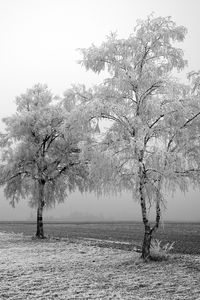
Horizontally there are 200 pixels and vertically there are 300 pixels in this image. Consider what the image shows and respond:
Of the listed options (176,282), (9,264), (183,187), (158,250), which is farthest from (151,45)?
(9,264)

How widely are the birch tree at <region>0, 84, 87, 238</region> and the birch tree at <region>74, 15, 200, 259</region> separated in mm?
11629

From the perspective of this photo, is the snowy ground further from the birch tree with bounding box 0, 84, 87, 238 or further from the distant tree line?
the birch tree with bounding box 0, 84, 87, 238

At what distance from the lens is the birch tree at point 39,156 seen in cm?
2919

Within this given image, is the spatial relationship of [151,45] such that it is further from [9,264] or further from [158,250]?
[9,264]

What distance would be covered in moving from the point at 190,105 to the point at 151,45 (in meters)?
3.67

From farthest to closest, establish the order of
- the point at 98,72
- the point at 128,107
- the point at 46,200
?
1. the point at 46,200
2. the point at 98,72
3. the point at 128,107

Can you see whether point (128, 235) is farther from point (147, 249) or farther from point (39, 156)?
point (147, 249)

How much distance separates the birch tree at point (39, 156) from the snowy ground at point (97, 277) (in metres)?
12.2

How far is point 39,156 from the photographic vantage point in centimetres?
2988

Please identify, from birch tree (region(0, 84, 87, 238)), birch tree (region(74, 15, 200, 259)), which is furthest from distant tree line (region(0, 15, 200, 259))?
birch tree (region(0, 84, 87, 238))

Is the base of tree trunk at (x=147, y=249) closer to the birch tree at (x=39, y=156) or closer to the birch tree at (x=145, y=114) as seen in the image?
the birch tree at (x=145, y=114)

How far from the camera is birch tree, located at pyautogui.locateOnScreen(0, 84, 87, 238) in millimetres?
29188

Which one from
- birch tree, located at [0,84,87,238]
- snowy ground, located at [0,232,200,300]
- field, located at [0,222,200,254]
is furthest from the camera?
birch tree, located at [0,84,87,238]

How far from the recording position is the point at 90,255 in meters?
18.8
